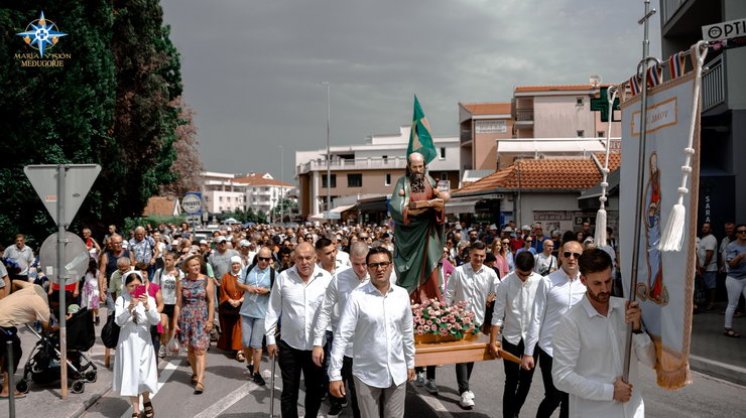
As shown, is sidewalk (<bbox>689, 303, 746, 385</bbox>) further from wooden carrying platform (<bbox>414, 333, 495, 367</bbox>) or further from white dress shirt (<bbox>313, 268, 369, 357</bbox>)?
white dress shirt (<bbox>313, 268, 369, 357</bbox>)

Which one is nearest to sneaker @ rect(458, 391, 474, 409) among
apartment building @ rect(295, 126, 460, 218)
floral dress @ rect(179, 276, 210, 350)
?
floral dress @ rect(179, 276, 210, 350)

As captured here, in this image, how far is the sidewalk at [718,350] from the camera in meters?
9.04

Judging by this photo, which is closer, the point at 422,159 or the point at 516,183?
the point at 422,159

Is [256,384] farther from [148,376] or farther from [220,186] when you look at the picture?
[220,186]

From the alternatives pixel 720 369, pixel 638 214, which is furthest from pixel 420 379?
pixel 638 214

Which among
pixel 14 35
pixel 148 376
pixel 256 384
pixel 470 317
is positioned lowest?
pixel 256 384

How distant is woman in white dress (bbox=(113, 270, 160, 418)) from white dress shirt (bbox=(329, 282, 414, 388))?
9.66 feet

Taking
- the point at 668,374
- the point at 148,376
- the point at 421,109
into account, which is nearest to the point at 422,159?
the point at 421,109

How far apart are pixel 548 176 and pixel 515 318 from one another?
19192mm

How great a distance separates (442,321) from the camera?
6352 mm

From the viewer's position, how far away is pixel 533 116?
4516 cm

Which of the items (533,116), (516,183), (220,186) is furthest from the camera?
(220,186)

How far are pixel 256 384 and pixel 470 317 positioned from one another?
11.5 feet

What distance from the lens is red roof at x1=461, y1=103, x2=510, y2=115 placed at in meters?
56.1
